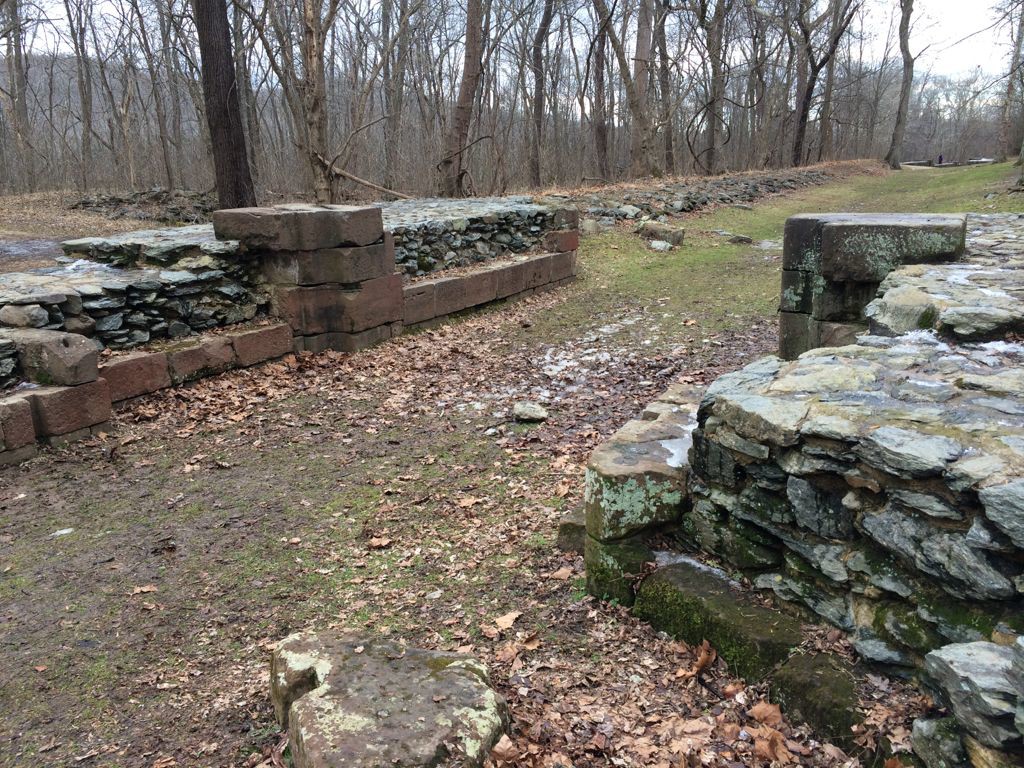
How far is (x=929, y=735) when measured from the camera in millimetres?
2244

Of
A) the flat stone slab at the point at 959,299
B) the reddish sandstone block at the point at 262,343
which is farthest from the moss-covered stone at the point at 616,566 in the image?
the reddish sandstone block at the point at 262,343

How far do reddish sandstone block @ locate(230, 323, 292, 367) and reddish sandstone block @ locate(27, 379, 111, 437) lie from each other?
1620 mm

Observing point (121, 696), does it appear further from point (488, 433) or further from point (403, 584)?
point (488, 433)

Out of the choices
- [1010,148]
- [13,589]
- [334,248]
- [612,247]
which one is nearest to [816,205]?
[612,247]

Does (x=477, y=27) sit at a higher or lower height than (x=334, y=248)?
higher

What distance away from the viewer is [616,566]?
11.9 feet

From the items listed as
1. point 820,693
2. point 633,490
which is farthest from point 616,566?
point 820,693

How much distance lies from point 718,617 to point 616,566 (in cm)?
65

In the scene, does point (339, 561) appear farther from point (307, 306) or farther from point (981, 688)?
point (307, 306)

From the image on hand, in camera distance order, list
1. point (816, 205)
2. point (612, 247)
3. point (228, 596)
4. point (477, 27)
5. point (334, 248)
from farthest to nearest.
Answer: point (816, 205) < point (477, 27) < point (612, 247) < point (334, 248) < point (228, 596)

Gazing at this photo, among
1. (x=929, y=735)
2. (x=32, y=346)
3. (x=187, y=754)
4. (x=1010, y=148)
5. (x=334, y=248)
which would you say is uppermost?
Answer: (x=1010, y=148)

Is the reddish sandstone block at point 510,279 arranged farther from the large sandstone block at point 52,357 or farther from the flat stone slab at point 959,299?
the flat stone slab at point 959,299

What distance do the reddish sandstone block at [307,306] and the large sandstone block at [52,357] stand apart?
2.49m

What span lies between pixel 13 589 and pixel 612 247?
1176 cm
